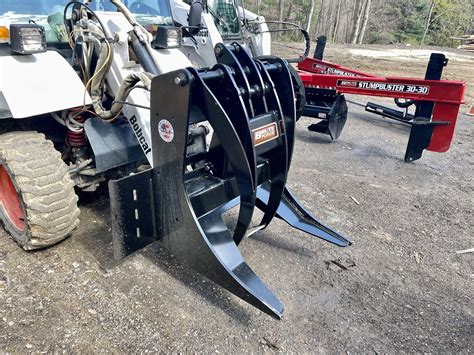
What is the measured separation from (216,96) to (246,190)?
0.55 metres

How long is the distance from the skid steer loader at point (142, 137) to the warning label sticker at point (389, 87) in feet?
8.70

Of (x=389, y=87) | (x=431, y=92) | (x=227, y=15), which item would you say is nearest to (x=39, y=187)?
(x=389, y=87)

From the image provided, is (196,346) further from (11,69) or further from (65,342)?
(11,69)

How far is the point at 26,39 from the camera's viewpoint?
2.50 m

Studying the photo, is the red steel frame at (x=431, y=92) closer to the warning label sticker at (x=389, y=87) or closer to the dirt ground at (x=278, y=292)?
the warning label sticker at (x=389, y=87)

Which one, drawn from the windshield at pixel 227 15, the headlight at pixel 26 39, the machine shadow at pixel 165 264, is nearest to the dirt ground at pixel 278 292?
the machine shadow at pixel 165 264

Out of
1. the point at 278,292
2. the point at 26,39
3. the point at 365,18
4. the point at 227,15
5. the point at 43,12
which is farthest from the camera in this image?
the point at 365,18

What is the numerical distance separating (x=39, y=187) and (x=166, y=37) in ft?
4.99

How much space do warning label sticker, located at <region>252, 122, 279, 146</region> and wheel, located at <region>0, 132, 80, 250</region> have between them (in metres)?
1.33

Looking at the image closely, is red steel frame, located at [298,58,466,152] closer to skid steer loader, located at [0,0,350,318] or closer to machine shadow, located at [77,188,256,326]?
skid steer loader, located at [0,0,350,318]

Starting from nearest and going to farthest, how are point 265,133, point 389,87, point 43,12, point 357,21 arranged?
point 265,133, point 43,12, point 389,87, point 357,21

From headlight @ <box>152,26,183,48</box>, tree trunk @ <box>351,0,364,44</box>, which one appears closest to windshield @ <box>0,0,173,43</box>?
headlight @ <box>152,26,183,48</box>

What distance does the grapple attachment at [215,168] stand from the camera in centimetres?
214

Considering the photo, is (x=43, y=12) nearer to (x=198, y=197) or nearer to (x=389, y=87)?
(x=198, y=197)
